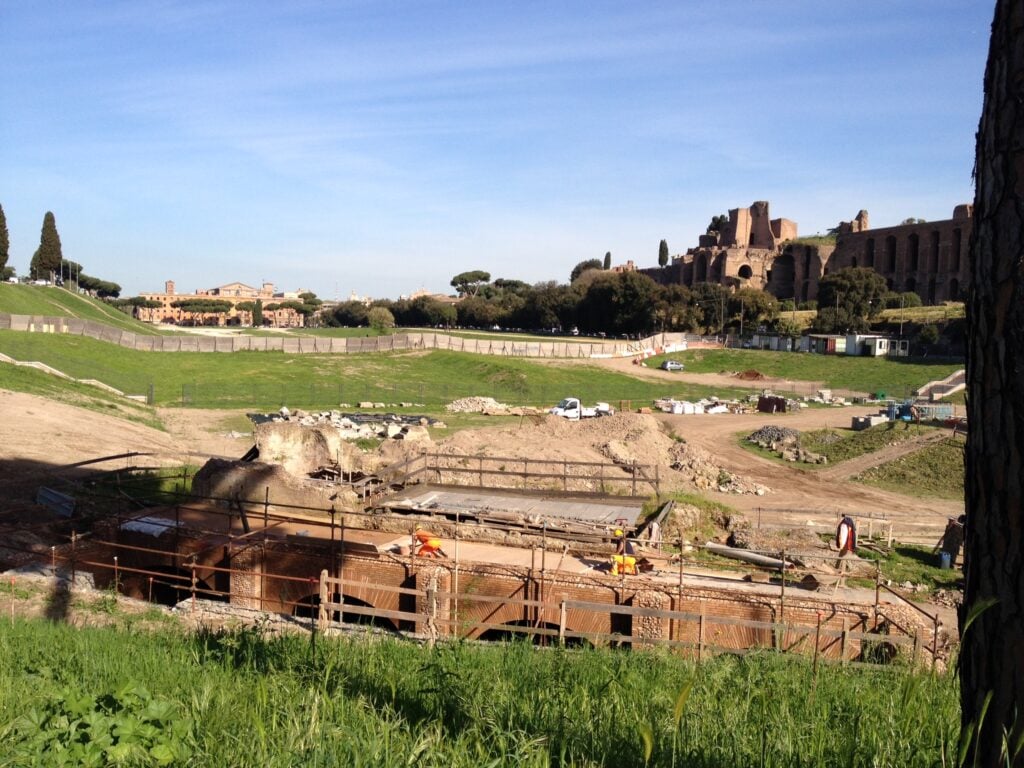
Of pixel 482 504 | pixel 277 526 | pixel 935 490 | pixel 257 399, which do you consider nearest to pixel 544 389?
pixel 257 399

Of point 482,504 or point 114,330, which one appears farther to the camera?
point 114,330

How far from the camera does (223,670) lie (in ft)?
16.5

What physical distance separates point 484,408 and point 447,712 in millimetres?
42084

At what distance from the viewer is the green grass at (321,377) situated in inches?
1786

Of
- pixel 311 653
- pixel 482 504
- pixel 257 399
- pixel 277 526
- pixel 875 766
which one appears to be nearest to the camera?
pixel 875 766

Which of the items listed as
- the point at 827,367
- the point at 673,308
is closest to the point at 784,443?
the point at 827,367

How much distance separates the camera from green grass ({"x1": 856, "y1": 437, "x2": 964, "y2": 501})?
98.3 feet

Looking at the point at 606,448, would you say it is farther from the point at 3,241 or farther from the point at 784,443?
the point at 3,241

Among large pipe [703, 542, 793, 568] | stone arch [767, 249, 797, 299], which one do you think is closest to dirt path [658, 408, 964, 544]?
large pipe [703, 542, 793, 568]

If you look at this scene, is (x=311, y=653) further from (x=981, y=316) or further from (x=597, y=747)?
(x=981, y=316)

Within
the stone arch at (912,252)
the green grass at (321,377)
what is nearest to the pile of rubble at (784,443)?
the green grass at (321,377)

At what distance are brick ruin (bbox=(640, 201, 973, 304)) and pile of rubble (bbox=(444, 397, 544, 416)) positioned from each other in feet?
205

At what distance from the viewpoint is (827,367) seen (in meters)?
62.8

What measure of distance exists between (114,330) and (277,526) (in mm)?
47746
